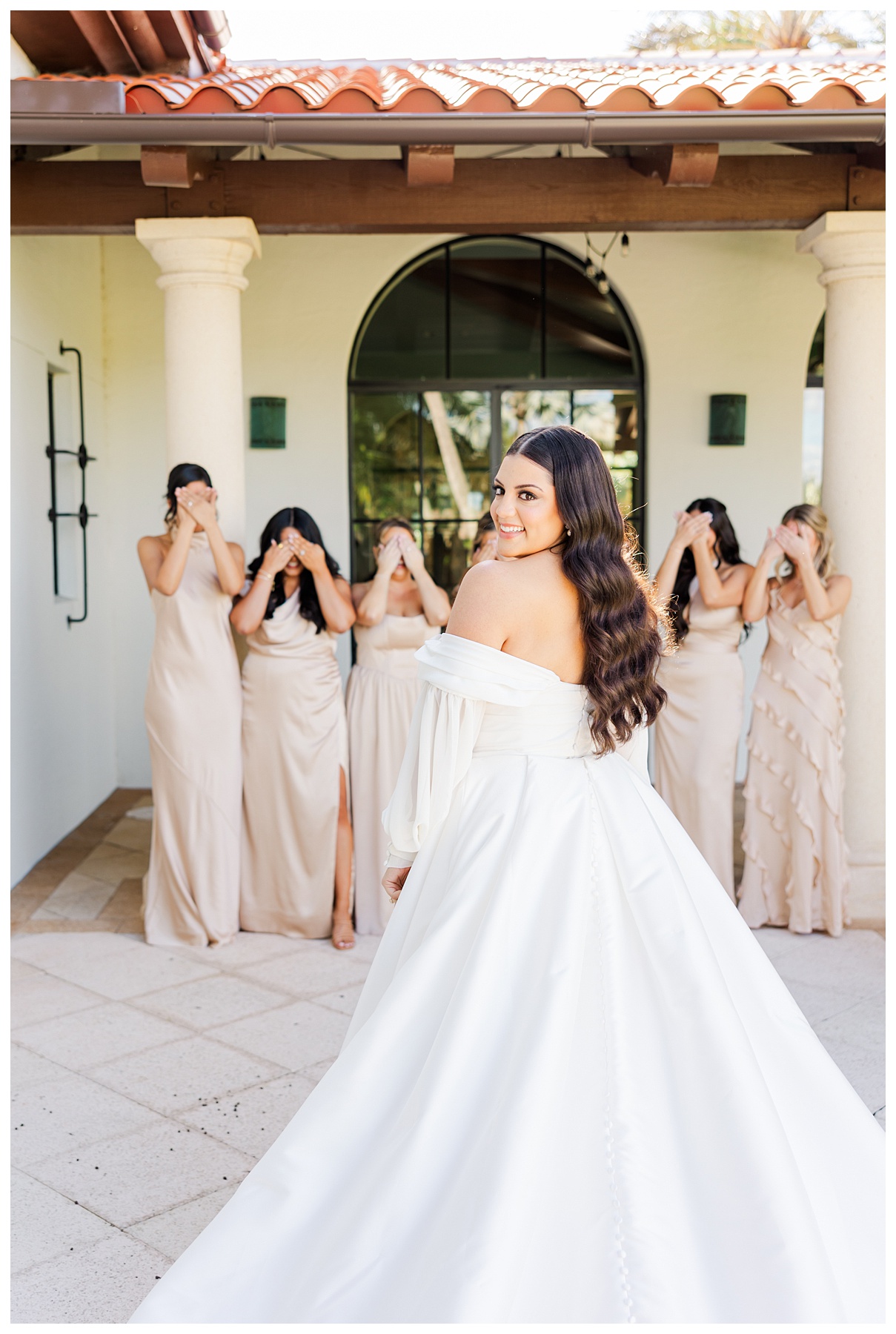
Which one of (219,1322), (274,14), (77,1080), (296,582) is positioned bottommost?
(77,1080)

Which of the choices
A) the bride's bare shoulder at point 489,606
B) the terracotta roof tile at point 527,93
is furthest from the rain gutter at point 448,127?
the bride's bare shoulder at point 489,606

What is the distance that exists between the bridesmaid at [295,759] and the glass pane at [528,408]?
9.91 feet

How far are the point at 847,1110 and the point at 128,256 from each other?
707cm

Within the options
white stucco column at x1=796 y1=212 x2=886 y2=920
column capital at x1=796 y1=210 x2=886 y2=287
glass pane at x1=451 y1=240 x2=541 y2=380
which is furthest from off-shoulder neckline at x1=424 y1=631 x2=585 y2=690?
glass pane at x1=451 y1=240 x2=541 y2=380

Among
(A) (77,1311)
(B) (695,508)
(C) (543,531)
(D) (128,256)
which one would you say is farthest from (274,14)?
(A) (77,1311)

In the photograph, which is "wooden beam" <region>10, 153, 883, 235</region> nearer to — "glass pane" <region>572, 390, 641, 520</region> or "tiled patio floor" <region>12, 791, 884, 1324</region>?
"glass pane" <region>572, 390, 641, 520</region>

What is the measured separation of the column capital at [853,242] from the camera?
5.34 meters

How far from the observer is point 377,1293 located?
2078 millimetres

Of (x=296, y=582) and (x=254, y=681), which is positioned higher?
(x=296, y=582)

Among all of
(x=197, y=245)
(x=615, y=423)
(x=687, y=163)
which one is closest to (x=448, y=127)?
(x=687, y=163)

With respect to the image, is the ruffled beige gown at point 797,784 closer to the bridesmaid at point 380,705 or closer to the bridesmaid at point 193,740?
the bridesmaid at point 380,705

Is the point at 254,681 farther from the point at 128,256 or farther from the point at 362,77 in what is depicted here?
the point at 128,256

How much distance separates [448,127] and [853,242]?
2.05 m

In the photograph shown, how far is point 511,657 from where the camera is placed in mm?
2461
